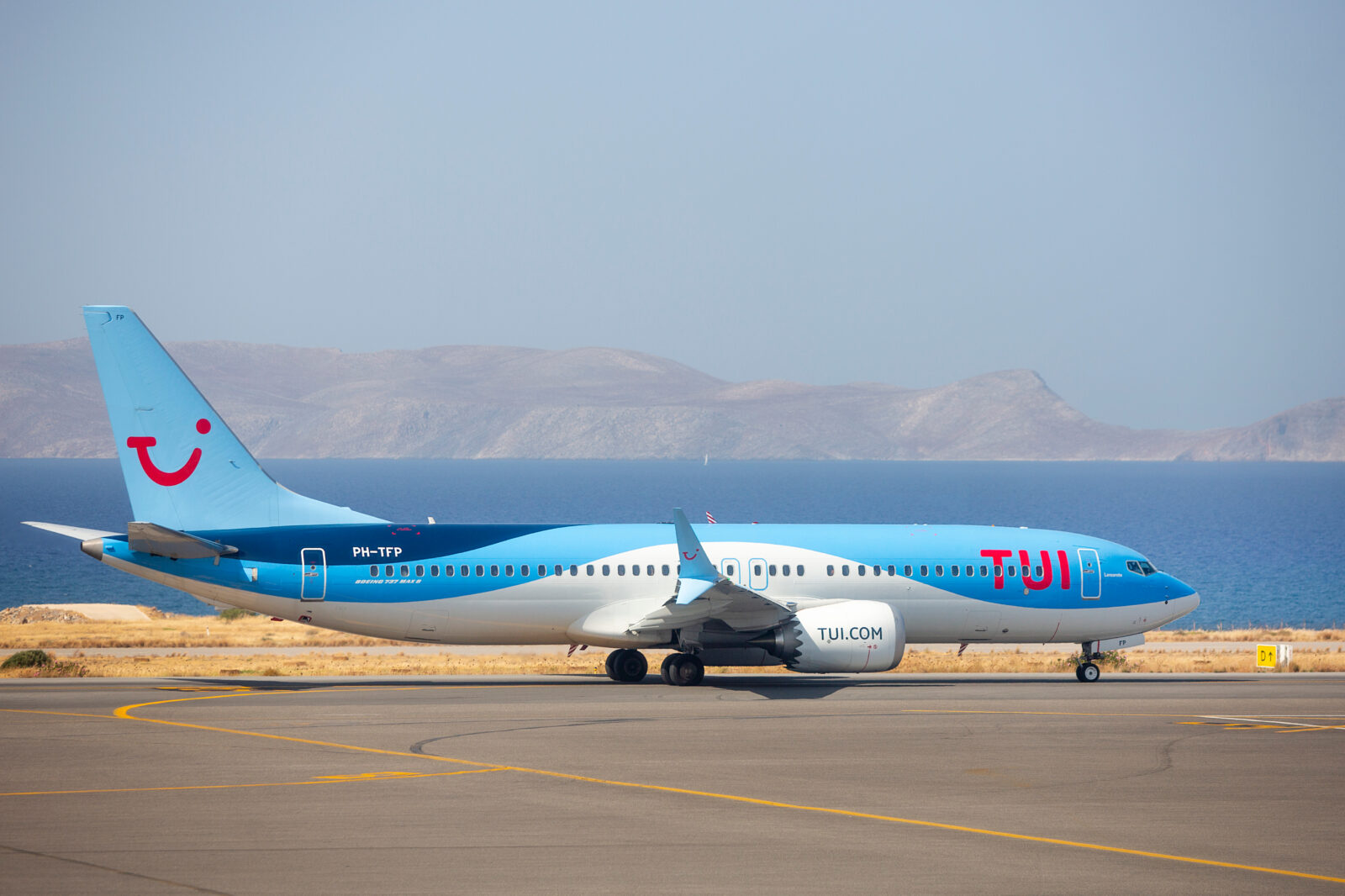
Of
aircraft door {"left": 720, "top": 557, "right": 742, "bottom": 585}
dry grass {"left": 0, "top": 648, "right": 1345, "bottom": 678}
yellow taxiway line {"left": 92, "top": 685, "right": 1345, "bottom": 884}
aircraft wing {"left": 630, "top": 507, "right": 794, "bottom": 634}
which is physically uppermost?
aircraft door {"left": 720, "top": 557, "right": 742, "bottom": 585}

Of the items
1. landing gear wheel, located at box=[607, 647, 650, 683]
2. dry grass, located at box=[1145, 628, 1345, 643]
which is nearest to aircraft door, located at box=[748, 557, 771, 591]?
landing gear wheel, located at box=[607, 647, 650, 683]

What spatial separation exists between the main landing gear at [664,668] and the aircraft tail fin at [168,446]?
7.57 m

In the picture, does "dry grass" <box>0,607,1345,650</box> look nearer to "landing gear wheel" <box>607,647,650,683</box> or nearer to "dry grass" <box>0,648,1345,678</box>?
"dry grass" <box>0,648,1345,678</box>

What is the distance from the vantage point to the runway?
49.8 feet

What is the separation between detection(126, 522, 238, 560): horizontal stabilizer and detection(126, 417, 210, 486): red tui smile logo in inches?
49.1

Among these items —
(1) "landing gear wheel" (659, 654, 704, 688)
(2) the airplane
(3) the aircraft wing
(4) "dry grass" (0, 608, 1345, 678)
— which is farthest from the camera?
(4) "dry grass" (0, 608, 1345, 678)

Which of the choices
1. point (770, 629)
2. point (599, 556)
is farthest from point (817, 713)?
point (599, 556)

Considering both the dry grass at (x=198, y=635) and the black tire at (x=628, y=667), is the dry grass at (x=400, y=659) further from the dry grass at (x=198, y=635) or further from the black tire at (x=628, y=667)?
the black tire at (x=628, y=667)

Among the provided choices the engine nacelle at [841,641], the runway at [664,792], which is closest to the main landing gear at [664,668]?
the runway at [664,792]

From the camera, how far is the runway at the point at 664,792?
15.2 m

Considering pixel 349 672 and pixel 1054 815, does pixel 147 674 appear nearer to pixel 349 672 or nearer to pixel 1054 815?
pixel 349 672

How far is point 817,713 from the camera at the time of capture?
28703mm

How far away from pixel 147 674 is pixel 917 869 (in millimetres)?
26841

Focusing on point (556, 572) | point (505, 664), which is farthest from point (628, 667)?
point (505, 664)
